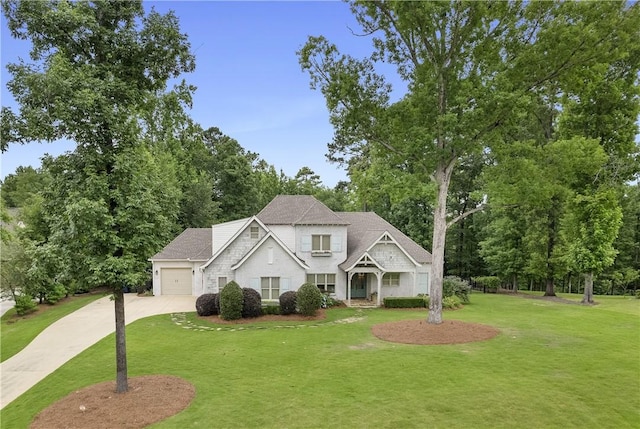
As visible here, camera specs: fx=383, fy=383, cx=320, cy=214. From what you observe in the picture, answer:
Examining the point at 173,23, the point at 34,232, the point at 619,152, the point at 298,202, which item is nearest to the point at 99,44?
the point at 173,23

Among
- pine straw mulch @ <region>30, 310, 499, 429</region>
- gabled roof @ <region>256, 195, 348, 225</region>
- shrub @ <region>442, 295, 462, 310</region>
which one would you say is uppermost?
gabled roof @ <region>256, 195, 348, 225</region>

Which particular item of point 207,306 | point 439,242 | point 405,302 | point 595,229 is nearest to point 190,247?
point 207,306

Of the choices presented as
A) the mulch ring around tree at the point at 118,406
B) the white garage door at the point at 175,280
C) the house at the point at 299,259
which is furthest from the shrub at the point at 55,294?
the mulch ring around tree at the point at 118,406

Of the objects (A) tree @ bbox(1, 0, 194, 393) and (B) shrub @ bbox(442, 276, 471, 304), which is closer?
(A) tree @ bbox(1, 0, 194, 393)

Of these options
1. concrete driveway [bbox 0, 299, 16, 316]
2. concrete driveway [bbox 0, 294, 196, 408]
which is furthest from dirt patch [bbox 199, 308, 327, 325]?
concrete driveway [bbox 0, 299, 16, 316]

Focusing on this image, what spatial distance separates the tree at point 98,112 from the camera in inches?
361

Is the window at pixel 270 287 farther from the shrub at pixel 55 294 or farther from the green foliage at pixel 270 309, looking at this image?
the shrub at pixel 55 294

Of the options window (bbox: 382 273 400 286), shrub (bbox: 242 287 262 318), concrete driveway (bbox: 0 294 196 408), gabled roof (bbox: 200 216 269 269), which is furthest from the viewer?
window (bbox: 382 273 400 286)

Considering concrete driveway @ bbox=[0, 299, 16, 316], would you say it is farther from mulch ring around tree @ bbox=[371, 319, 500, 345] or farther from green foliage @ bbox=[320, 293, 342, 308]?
mulch ring around tree @ bbox=[371, 319, 500, 345]

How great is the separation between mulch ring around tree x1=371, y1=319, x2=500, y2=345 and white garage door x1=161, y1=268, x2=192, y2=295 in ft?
57.1

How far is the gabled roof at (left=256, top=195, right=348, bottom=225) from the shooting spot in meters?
26.3

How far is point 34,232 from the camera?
2802 cm

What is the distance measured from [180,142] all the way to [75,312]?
1748 centimetres

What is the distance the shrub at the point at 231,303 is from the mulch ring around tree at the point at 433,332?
7.30 m
